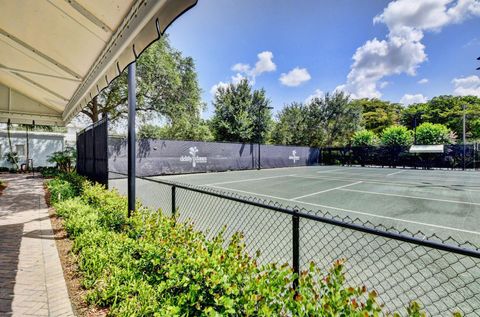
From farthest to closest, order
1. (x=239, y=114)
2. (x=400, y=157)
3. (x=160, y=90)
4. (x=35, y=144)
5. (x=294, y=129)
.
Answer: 1. (x=294, y=129)
2. (x=239, y=114)
3. (x=400, y=157)
4. (x=35, y=144)
5. (x=160, y=90)

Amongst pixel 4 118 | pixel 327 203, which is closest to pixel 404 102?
pixel 327 203

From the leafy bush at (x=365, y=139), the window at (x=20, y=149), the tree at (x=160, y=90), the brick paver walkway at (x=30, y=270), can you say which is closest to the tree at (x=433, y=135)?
the leafy bush at (x=365, y=139)

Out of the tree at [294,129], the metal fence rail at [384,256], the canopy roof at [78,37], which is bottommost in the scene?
the metal fence rail at [384,256]

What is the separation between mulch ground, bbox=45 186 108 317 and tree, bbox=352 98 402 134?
5292 centimetres

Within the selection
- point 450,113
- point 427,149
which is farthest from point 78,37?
point 450,113

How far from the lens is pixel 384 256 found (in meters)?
3.75

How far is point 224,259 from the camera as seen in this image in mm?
2271

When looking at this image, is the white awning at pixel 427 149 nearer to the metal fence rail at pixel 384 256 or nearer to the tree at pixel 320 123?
the tree at pixel 320 123

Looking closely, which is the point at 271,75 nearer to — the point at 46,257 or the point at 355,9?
the point at 355,9

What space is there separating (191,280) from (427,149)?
3243 centimetres

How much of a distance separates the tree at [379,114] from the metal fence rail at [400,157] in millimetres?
21996

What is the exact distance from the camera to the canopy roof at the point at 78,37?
2349mm

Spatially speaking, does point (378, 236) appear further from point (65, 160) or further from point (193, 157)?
point (65, 160)

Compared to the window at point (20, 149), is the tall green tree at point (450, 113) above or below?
above
